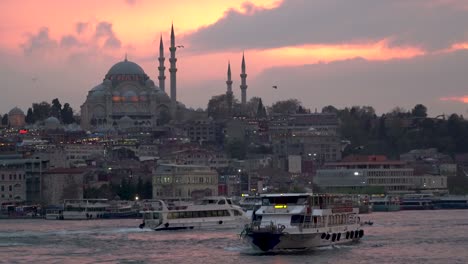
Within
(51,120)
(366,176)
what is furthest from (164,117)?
(366,176)

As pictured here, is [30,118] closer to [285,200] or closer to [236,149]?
[236,149]

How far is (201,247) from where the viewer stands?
185 feet

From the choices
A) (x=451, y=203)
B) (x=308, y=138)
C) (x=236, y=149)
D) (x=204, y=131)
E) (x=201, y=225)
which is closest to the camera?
(x=201, y=225)

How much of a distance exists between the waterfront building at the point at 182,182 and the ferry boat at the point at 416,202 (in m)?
14.2

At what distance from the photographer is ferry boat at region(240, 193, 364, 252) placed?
51312 mm

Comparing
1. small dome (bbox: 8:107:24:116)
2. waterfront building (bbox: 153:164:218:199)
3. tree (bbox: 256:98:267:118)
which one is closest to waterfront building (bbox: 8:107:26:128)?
small dome (bbox: 8:107:24:116)

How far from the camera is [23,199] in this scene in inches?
4139

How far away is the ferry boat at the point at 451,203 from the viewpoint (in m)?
111

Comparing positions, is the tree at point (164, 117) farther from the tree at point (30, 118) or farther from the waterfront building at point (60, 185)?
the waterfront building at point (60, 185)

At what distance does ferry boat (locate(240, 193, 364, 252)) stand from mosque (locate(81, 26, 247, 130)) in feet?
407

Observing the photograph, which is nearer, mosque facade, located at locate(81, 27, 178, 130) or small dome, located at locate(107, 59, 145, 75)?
mosque facade, located at locate(81, 27, 178, 130)

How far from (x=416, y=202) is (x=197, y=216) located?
41.6 metres

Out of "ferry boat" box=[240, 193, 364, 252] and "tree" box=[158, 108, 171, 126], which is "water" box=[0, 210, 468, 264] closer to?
"ferry boat" box=[240, 193, 364, 252]

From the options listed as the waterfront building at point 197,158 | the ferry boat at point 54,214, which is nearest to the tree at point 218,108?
the waterfront building at point 197,158
